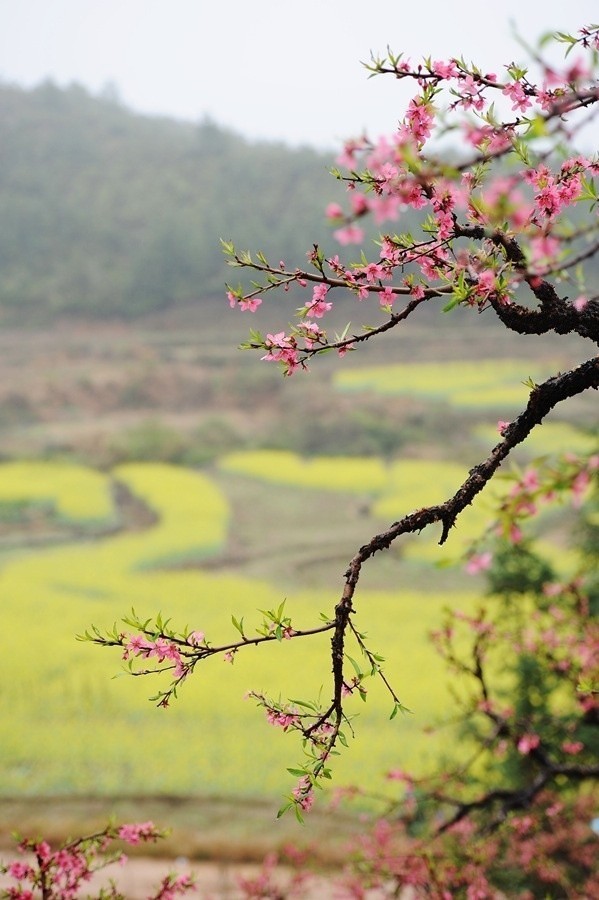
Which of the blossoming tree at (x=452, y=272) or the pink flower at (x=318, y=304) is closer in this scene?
the blossoming tree at (x=452, y=272)

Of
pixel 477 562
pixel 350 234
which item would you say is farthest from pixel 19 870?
pixel 350 234

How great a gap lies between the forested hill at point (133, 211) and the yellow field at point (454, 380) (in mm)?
4093

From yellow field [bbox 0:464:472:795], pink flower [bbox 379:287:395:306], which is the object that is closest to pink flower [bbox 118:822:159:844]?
pink flower [bbox 379:287:395:306]

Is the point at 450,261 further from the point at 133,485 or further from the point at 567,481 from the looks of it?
the point at 133,485

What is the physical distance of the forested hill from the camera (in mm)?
19719

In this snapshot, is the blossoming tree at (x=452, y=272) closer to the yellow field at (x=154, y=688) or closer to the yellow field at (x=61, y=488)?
the yellow field at (x=154, y=688)

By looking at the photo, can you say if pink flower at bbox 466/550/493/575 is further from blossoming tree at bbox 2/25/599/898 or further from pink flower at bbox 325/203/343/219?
pink flower at bbox 325/203/343/219

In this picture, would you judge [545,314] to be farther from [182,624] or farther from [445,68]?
[182,624]

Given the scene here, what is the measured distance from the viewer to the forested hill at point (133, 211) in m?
19.7

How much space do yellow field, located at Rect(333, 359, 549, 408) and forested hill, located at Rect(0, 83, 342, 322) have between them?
4.09 metres

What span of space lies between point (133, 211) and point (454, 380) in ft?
35.3

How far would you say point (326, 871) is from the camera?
15.3ft

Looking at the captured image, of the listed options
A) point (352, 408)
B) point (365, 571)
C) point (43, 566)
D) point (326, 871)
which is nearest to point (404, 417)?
point (352, 408)

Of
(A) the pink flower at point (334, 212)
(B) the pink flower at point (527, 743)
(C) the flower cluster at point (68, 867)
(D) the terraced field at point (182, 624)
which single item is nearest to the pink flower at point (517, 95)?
(A) the pink flower at point (334, 212)
